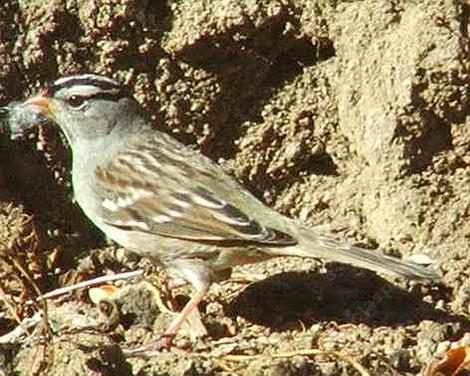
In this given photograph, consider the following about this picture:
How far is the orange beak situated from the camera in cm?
789

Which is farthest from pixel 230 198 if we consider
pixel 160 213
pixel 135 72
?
pixel 135 72

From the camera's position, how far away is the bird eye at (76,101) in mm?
8055

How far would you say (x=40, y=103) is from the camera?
26.0 ft

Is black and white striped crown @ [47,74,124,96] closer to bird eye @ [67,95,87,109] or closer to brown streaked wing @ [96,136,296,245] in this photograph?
bird eye @ [67,95,87,109]

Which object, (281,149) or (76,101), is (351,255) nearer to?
(281,149)

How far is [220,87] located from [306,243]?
3.64 ft

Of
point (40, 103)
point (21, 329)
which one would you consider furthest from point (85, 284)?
point (40, 103)

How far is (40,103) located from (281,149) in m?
1.29

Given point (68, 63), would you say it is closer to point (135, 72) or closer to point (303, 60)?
point (135, 72)

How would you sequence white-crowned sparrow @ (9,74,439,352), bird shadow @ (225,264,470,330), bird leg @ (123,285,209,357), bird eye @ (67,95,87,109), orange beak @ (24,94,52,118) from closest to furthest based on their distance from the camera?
bird leg @ (123,285,209,357), white-crowned sparrow @ (9,74,439,352), bird shadow @ (225,264,470,330), orange beak @ (24,94,52,118), bird eye @ (67,95,87,109)

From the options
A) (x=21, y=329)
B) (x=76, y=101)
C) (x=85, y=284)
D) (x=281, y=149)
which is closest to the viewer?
(x=21, y=329)

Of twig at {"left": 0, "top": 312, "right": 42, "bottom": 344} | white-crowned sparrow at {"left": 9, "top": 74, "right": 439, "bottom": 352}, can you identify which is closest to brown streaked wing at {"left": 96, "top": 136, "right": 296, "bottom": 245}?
white-crowned sparrow at {"left": 9, "top": 74, "right": 439, "bottom": 352}

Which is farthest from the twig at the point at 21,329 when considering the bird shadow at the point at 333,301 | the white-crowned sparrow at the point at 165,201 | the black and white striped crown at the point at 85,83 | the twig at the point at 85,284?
the black and white striped crown at the point at 85,83

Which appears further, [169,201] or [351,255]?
[169,201]
